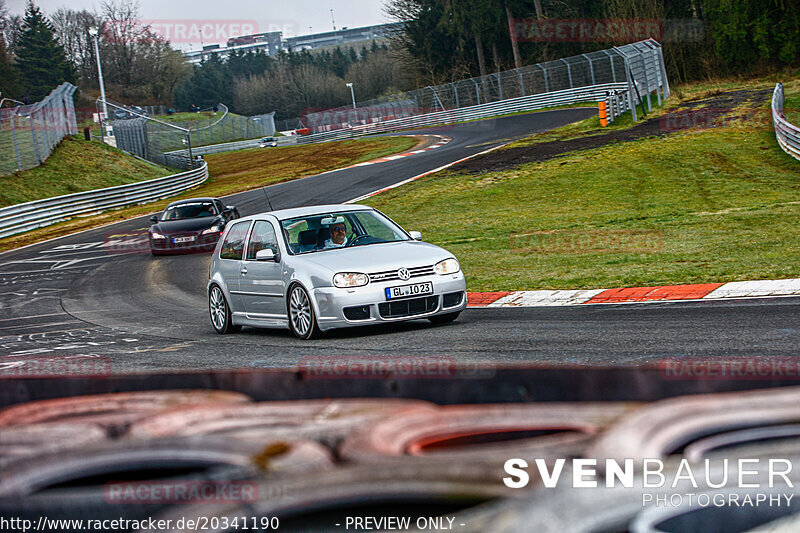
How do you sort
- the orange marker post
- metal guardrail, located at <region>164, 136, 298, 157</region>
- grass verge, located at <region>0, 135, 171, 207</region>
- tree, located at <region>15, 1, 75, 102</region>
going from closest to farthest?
grass verge, located at <region>0, 135, 171, 207</region> < the orange marker post < metal guardrail, located at <region>164, 136, 298, 157</region> < tree, located at <region>15, 1, 75, 102</region>

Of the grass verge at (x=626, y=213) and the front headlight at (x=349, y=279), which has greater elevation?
the front headlight at (x=349, y=279)

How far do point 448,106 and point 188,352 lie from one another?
59.6m

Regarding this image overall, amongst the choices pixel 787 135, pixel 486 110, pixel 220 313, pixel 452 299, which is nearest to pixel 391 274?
pixel 452 299

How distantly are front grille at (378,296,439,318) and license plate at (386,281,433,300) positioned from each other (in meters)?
0.07

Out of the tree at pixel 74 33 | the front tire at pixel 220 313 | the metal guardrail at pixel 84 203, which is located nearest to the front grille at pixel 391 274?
the front tire at pixel 220 313

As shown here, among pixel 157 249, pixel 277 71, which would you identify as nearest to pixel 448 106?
pixel 157 249

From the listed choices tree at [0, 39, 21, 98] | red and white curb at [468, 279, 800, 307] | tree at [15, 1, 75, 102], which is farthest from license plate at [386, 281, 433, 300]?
tree at [15, 1, 75, 102]

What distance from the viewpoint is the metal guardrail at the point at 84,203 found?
31.5 m

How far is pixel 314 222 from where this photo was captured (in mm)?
10438

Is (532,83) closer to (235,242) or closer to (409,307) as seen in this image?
(235,242)

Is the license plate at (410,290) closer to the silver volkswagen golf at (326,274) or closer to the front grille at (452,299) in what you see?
the silver volkswagen golf at (326,274)

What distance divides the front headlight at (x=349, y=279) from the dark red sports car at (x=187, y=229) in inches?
547

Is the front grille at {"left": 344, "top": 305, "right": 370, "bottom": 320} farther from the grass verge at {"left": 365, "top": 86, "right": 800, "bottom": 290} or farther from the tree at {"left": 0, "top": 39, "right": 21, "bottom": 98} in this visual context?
the tree at {"left": 0, "top": 39, "right": 21, "bottom": 98}

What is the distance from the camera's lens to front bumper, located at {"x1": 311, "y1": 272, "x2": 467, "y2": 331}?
921 centimetres
